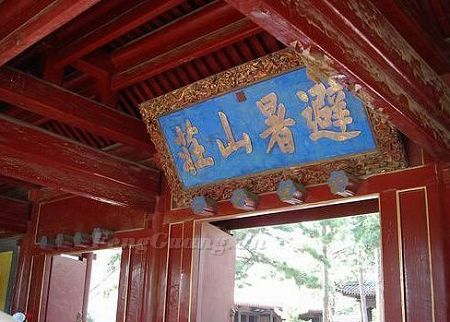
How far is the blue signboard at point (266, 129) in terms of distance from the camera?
315cm

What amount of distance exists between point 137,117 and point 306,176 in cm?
160

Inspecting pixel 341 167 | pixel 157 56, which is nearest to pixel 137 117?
pixel 157 56

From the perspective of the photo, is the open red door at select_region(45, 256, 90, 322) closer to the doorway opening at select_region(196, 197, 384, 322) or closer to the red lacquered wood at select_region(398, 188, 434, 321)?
the red lacquered wood at select_region(398, 188, 434, 321)

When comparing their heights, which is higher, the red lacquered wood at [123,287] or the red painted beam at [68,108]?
the red painted beam at [68,108]

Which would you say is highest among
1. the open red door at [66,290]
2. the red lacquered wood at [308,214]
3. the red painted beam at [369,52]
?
the red painted beam at [369,52]

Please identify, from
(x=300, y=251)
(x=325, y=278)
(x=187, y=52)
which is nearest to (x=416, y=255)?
(x=187, y=52)

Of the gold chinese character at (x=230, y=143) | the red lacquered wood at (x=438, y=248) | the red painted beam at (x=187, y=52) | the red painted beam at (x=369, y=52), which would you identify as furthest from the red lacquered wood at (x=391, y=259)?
the red painted beam at (x=187, y=52)

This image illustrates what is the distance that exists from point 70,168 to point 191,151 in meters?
0.92

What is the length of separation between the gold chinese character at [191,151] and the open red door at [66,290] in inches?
103

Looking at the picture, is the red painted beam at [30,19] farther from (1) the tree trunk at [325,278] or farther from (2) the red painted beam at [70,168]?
(1) the tree trunk at [325,278]

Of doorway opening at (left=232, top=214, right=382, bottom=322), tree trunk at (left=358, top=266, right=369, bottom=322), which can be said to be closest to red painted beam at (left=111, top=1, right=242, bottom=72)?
doorway opening at (left=232, top=214, right=382, bottom=322)

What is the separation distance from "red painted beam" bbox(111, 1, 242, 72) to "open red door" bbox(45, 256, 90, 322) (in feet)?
9.57

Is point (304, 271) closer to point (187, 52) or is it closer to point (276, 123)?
point (276, 123)

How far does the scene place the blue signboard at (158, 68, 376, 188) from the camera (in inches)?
124
